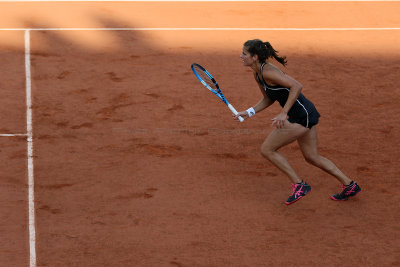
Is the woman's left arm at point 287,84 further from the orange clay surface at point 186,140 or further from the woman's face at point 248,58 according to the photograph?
the orange clay surface at point 186,140

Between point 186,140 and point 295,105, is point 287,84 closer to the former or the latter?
point 295,105

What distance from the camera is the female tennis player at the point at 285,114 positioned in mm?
8312

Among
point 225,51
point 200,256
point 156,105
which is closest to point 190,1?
point 225,51

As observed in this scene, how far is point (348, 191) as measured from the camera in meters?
8.98

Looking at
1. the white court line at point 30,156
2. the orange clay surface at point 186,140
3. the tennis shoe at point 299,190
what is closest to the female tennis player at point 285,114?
the tennis shoe at point 299,190

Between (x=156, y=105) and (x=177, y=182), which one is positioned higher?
(x=156, y=105)

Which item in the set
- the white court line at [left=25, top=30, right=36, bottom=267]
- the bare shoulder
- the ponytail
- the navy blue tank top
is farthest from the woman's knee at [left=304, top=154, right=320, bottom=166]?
the white court line at [left=25, top=30, right=36, bottom=267]

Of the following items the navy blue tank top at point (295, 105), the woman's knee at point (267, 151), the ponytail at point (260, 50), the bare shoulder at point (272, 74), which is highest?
the ponytail at point (260, 50)

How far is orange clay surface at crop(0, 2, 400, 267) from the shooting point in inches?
324

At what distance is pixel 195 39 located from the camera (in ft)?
46.1

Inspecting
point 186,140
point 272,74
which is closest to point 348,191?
point 272,74

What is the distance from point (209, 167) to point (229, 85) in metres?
2.77

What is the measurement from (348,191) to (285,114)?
132cm

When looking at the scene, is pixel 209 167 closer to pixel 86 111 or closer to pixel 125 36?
pixel 86 111
